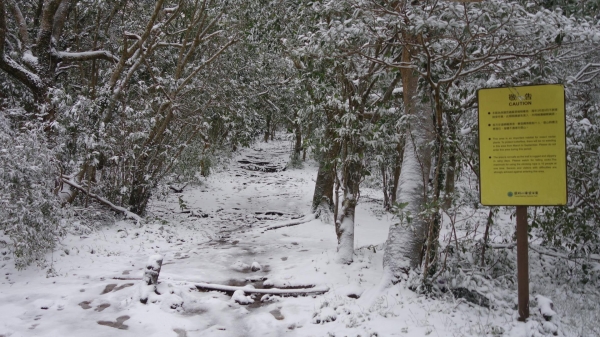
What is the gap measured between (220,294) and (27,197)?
3407mm

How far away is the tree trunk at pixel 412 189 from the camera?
19.0ft

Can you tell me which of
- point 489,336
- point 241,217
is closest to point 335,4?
point 489,336

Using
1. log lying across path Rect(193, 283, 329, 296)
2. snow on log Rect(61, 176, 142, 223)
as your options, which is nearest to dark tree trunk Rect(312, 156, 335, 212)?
snow on log Rect(61, 176, 142, 223)

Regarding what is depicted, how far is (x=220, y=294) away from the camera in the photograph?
19.8 ft

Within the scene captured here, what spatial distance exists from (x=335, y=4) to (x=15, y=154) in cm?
532

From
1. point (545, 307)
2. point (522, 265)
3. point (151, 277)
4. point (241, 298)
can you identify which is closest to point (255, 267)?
point (241, 298)

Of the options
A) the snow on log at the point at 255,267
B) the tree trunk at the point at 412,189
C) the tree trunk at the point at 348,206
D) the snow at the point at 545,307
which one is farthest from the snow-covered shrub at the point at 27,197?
the snow at the point at 545,307

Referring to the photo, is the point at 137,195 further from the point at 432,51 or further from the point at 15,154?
the point at 432,51

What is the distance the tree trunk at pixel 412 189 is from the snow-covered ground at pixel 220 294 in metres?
0.42

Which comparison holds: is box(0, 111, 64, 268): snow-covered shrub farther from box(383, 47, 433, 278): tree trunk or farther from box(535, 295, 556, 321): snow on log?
box(535, 295, 556, 321): snow on log

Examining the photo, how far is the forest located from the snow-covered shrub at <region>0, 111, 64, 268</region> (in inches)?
0.9

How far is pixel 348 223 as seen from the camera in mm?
7293

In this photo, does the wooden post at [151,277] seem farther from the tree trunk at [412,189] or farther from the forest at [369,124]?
the tree trunk at [412,189]

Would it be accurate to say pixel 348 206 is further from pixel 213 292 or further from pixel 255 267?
pixel 213 292
